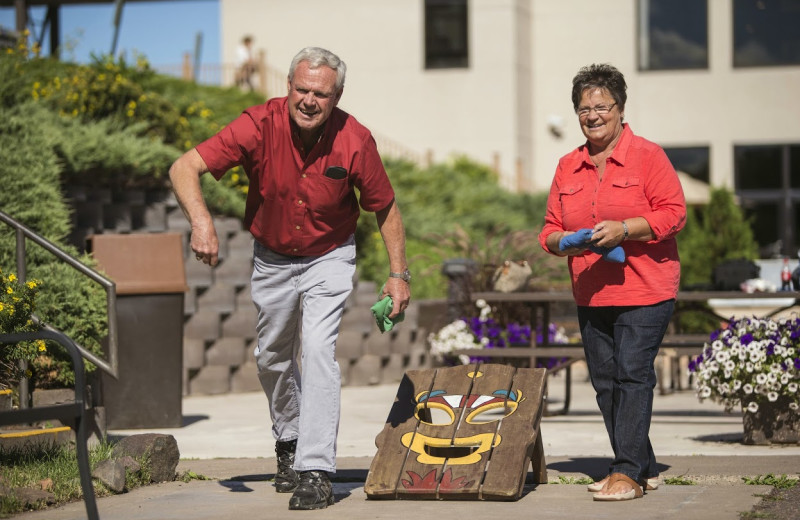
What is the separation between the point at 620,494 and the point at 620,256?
99 centimetres

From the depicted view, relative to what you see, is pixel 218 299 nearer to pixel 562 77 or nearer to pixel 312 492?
pixel 312 492

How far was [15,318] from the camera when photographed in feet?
20.0

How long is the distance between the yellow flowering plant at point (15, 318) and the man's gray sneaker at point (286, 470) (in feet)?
4.63

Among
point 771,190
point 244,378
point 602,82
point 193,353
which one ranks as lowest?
point 244,378

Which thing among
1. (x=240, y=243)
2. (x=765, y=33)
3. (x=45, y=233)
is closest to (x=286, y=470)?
(x=45, y=233)

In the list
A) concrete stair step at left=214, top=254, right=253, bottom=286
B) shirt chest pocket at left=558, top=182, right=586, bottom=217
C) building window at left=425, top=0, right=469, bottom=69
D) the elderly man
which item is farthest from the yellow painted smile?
building window at left=425, top=0, right=469, bottom=69

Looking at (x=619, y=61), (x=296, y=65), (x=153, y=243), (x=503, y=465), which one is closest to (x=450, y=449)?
(x=503, y=465)

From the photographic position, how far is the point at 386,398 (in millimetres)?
11031

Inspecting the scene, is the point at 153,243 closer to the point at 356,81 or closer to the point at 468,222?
the point at 468,222

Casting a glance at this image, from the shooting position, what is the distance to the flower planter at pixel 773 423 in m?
7.25

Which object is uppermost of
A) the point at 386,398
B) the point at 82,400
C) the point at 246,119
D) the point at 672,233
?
the point at 246,119

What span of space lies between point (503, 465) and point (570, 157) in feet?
4.62

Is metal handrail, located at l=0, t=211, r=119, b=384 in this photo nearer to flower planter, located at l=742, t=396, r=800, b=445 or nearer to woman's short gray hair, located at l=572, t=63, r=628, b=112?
woman's short gray hair, located at l=572, t=63, r=628, b=112

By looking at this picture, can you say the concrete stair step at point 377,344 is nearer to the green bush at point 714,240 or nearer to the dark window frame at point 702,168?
the green bush at point 714,240
